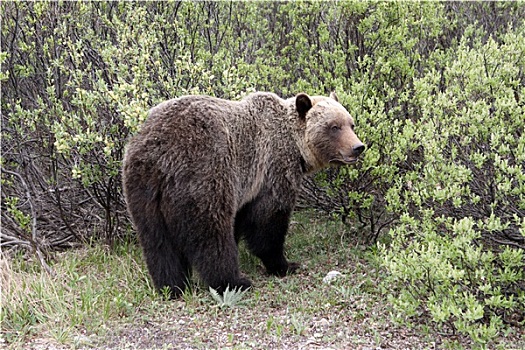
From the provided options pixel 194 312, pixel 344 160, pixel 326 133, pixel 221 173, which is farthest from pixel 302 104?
pixel 194 312

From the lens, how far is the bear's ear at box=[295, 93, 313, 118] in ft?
19.1

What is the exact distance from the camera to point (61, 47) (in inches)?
262

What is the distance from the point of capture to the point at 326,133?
582 centimetres

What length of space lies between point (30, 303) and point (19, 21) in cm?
354

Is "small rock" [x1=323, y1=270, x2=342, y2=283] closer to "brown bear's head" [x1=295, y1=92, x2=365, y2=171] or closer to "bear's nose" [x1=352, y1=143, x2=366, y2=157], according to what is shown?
"brown bear's head" [x1=295, y1=92, x2=365, y2=171]

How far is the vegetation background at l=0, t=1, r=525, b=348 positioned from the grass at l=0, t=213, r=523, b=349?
34 millimetres

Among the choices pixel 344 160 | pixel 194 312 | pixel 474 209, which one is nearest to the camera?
pixel 474 209

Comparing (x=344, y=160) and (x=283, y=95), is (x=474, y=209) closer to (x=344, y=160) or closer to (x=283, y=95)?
(x=344, y=160)

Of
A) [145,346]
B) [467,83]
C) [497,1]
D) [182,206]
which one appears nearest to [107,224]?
[182,206]

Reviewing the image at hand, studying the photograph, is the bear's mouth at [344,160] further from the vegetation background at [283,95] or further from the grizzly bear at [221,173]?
the vegetation background at [283,95]

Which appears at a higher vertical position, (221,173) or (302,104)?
(302,104)

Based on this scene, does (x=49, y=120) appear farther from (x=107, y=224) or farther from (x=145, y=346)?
(x=145, y=346)

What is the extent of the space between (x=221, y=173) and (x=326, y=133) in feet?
4.14

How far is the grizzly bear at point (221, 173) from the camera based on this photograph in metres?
5.08
